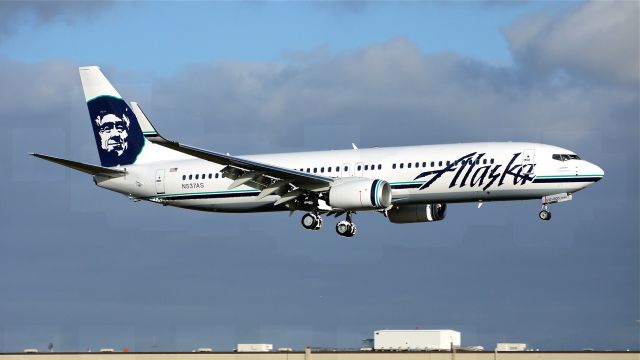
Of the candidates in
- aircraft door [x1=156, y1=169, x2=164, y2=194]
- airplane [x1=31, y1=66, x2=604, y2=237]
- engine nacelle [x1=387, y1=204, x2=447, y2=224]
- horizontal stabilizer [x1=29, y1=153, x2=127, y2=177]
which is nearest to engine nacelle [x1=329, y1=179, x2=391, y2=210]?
airplane [x1=31, y1=66, x2=604, y2=237]

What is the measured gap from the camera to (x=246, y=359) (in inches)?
2618

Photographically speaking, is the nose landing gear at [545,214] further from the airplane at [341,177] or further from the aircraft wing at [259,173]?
the aircraft wing at [259,173]

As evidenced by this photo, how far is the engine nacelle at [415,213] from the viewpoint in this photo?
75.7 meters

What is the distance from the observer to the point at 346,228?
7375cm

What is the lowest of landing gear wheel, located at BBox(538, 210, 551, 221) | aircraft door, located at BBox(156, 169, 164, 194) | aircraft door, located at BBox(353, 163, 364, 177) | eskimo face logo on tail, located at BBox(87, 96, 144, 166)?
landing gear wheel, located at BBox(538, 210, 551, 221)

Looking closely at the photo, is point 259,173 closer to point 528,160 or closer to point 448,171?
point 448,171

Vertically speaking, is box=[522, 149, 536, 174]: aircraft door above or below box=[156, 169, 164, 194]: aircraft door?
below

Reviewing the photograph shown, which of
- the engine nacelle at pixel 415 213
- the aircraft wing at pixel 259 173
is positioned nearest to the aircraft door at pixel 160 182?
the aircraft wing at pixel 259 173

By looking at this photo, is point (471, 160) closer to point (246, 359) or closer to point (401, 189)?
point (401, 189)

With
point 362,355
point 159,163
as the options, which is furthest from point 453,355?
point 159,163

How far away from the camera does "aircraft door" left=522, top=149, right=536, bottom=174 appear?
221 feet

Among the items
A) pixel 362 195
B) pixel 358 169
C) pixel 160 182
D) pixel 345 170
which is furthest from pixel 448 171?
pixel 160 182

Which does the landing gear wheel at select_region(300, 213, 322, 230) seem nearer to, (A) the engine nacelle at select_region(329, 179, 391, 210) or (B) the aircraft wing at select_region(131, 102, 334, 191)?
(B) the aircraft wing at select_region(131, 102, 334, 191)

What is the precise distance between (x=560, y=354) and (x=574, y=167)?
11.1m
